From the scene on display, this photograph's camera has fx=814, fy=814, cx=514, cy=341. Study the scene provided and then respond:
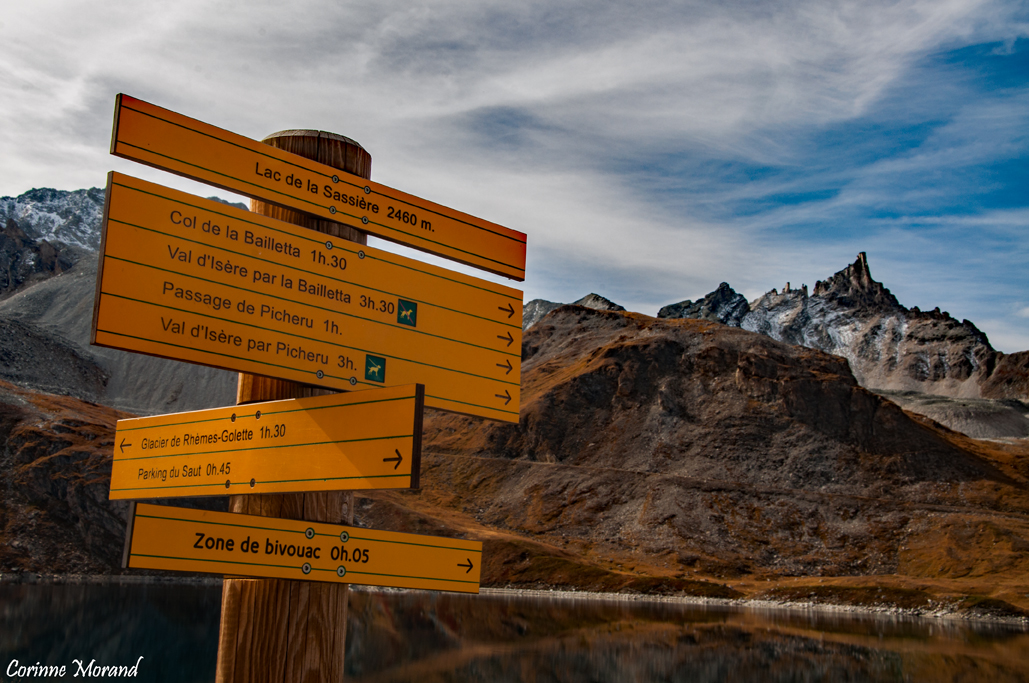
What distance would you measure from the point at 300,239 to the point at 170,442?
1.50 m

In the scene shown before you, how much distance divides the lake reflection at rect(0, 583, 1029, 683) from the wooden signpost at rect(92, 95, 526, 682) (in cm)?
3011

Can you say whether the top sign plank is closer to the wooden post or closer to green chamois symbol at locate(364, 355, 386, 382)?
green chamois symbol at locate(364, 355, 386, 382)

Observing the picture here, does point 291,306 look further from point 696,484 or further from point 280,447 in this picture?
point 696,484

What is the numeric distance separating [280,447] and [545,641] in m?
42.5

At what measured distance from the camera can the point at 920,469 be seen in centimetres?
9812

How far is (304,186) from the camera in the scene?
14.7ft

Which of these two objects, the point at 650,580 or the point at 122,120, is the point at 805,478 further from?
the point at 122,120

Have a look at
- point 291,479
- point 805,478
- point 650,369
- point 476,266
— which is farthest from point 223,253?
point 650,369

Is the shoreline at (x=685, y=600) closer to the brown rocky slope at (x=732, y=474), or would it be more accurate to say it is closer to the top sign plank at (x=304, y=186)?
the brown rocky slope at (x=732, y=474)

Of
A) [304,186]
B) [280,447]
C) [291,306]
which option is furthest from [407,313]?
[280,447]

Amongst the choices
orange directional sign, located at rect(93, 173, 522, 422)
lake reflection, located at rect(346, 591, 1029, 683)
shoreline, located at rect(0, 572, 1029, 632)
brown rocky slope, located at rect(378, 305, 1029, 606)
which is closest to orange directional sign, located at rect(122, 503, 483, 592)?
orange directional sign, located at rect(93, 173, 522, 422)

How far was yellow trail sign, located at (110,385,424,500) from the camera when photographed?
391 cm

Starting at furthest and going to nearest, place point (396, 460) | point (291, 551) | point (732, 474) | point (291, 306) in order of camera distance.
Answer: point (732, 474) < point (291, 306) < point (291, 551) < point (396, 460)

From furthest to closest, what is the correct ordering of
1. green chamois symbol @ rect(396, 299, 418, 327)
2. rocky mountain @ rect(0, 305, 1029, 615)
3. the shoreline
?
rocky mountain @ rect(0, 305, 1029, 615)
the shoreline
green chamois symbol @ rect(396, 299, 418, 327)
